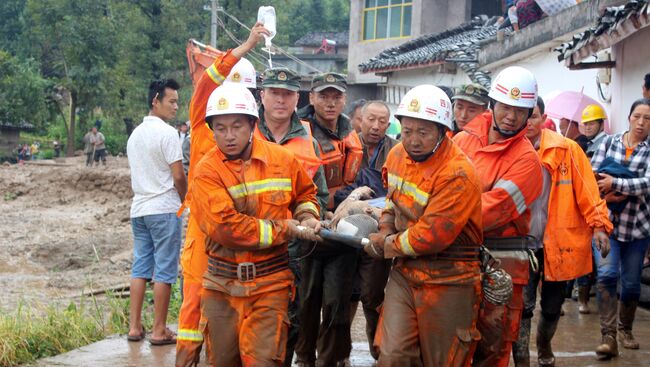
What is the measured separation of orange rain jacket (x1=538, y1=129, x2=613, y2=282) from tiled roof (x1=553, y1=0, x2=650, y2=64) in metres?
2.15

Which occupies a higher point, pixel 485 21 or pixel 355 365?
pixel 485 21

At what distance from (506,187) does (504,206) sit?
0.11 meters

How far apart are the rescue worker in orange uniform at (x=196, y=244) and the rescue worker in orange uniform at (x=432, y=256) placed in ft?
4.54

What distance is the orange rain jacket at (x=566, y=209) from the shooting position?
6.15 m

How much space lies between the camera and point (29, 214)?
76.9 feet

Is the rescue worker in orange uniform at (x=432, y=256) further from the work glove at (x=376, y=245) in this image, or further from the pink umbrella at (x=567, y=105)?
the pink umbrella at (x=567, y=105)

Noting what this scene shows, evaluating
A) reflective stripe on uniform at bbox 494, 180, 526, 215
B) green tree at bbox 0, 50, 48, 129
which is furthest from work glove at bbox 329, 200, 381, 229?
green tree at bbox 0, 50, 48, 129

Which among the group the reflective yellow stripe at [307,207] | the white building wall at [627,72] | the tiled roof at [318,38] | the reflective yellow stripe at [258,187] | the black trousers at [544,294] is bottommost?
the black trousers at [544,294]

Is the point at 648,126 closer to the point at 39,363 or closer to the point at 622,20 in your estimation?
the point at 622,20

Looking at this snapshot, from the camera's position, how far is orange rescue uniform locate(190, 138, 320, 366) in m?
5.03

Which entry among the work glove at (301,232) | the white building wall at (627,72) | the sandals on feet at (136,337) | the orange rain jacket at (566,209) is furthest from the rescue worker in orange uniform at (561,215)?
the white building wall at (627,72)

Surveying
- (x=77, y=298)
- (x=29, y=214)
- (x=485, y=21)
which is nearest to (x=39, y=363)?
(x=77, y=298)

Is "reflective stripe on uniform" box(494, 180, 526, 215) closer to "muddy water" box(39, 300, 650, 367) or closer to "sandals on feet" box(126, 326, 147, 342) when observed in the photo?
"muddy water" box(39, 300, 650, 367)

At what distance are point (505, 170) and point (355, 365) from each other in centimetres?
221
